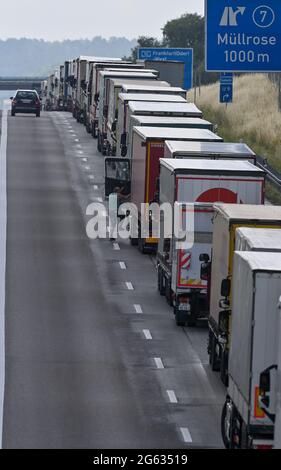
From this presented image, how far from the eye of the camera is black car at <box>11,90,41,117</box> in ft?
291

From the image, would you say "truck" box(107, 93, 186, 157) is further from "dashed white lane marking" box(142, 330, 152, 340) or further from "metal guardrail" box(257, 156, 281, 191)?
"dashed white lane marking" box(142, 330, 152, 340)

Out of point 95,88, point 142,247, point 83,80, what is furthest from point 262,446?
point 83,80

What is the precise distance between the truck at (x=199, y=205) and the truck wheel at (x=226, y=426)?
8742 mm

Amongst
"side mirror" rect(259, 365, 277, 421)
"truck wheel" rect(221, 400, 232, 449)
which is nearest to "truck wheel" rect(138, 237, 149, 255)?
"truck wheel" rect(221, 400, 232, 449)

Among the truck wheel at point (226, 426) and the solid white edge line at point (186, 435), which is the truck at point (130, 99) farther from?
the truck wheel at point (226, 426)

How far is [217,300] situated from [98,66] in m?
47.6

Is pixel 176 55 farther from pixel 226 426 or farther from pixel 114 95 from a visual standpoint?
pixel 226 426

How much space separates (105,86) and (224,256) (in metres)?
38.8

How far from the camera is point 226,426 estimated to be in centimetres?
2428

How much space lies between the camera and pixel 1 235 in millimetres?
46781

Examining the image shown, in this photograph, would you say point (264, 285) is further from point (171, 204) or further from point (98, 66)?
point (98, 66)

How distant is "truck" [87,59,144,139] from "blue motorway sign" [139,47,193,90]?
26391 millimetres

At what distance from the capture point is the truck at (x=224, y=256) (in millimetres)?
27375

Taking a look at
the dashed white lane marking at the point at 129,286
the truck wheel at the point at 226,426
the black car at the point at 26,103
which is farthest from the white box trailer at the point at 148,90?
the truck wheel at the point at 226,426
